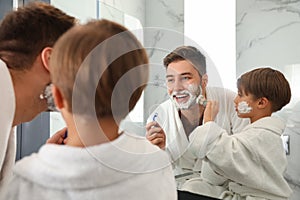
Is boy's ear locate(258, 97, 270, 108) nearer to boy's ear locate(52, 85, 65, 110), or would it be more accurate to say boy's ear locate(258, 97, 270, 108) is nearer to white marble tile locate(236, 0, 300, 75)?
white marble tile locate(236, 0, 300, 75)

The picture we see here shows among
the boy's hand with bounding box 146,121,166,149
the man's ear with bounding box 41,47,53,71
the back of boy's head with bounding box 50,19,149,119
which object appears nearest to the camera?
the back of boy's head with bounding box 50,19,149,119

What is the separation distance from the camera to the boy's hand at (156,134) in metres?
0.96

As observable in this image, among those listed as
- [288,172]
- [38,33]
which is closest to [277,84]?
[288,172]

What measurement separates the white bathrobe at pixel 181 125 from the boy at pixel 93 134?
0.26 m

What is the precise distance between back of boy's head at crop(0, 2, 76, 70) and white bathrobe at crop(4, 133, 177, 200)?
0.29 meters

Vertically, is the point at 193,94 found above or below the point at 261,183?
above

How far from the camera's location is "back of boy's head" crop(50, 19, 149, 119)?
68 centimetres

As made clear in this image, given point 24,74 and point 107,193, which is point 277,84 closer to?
point 107,193

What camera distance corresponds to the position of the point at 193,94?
0.99 metres

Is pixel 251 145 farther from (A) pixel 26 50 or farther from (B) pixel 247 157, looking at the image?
(A) pixel 26 50

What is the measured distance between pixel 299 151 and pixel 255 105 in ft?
0.54

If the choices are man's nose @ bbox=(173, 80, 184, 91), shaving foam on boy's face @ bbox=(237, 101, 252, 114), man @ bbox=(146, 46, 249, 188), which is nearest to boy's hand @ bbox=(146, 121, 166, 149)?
man @ bbox=(146, 46, 249, 188)

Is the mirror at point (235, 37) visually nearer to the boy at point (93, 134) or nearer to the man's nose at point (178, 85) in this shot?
the man's nose at point (178, 85)

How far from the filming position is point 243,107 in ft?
3.15
